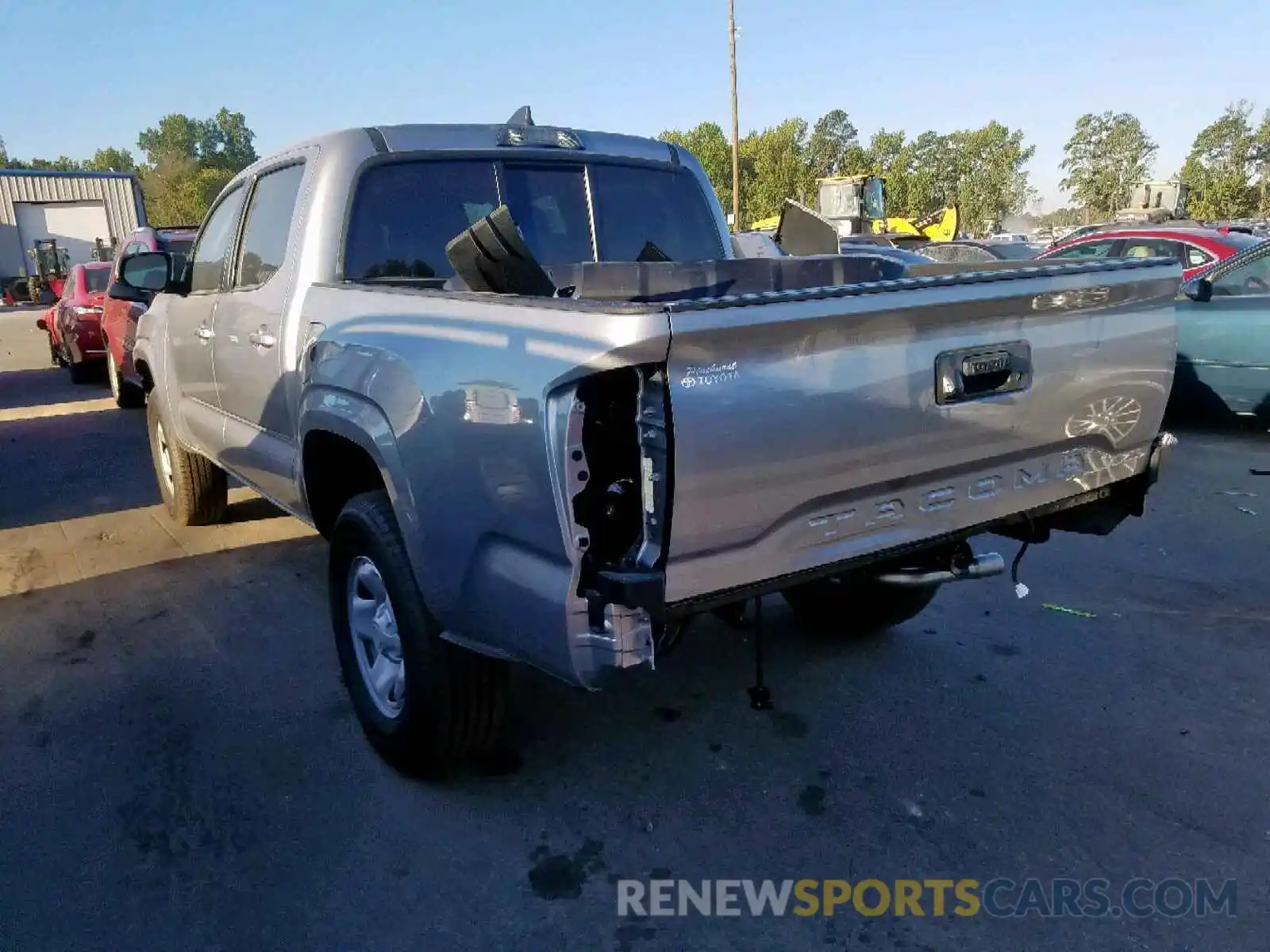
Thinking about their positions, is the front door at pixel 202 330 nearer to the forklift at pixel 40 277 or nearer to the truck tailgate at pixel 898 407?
the truck tailgate at pixel 898 407

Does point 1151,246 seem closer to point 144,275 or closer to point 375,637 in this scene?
point 144,275

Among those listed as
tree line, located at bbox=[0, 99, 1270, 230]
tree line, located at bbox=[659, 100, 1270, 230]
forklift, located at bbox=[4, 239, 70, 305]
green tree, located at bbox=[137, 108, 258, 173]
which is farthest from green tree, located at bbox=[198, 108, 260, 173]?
forklift, located at bbox=[4, 239, 70, 305]

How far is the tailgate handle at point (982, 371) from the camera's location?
2.53m

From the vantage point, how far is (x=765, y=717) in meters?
3.47

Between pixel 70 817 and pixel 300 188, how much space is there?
93.6 inches

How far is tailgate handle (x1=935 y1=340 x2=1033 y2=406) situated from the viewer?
2529 millimetres

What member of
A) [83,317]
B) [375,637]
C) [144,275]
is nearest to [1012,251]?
[83,317]

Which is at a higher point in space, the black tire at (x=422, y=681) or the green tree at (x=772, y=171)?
the green tree at (x=772, y=171)

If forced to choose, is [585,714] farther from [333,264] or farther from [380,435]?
[333,264]

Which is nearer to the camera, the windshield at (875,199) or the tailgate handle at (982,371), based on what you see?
the tailgate handle at (982,371)

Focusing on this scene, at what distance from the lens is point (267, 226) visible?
4.09 meters

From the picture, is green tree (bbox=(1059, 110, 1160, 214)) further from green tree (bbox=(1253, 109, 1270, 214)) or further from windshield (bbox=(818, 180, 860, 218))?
windshield (bbox=(818, 180, 860, 218))

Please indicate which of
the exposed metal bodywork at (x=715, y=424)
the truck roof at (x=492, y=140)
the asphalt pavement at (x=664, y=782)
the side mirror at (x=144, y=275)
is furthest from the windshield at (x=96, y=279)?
the exposed metal bodywork at (x=715, y=424)

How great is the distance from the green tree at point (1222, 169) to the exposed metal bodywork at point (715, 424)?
6541cm
